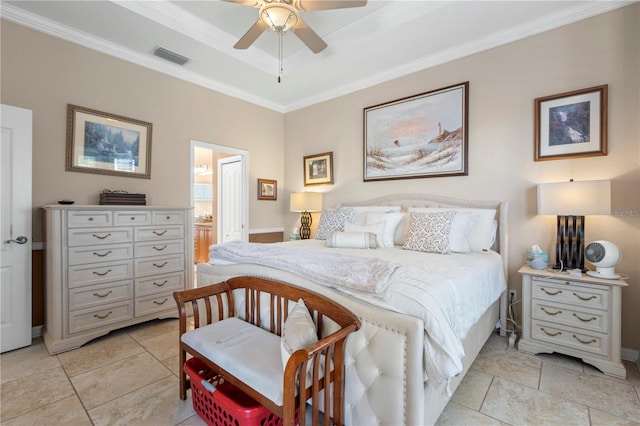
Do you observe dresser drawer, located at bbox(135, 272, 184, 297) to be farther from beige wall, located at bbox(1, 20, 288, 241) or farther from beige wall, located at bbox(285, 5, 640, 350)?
beige wall, located at bbox(285, 5, 640, 350)

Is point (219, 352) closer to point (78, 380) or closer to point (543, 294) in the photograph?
point (78, 380)

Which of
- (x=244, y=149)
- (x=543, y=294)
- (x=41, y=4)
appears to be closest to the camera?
(x=543, y=294)

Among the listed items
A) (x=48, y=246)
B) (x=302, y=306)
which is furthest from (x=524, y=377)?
(x=48, y=246)

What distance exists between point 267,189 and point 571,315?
153 inches

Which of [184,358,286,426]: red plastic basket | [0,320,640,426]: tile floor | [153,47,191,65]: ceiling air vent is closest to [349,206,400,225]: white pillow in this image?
[0,320,640,426]: tile floor

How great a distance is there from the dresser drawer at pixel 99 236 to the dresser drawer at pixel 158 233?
0.25 feet

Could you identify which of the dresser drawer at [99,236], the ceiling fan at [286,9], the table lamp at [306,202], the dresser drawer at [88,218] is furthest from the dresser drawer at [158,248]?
the ceiling fan at [286,9]

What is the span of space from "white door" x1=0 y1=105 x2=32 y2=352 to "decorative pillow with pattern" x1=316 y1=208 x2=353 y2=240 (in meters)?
2.74

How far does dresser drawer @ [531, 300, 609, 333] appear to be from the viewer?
207 centimetres

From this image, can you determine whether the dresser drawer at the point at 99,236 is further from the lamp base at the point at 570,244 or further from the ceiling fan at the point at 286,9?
the lamp base at the point at 570,244

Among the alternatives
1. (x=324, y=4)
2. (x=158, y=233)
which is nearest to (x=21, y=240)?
(x=158, y=233)

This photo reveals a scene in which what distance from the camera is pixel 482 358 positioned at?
91.3 inches

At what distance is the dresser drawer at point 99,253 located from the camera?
2.49 m

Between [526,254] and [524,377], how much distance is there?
114 centimetres
